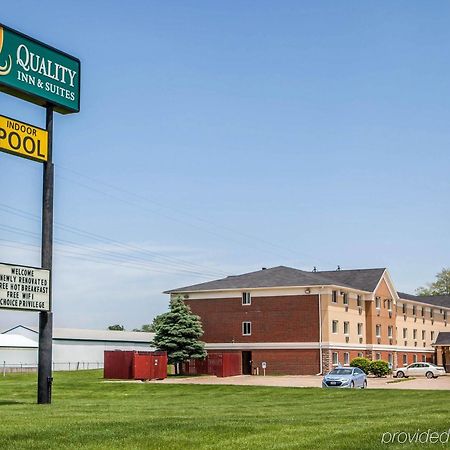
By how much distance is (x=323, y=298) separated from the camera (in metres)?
70.4

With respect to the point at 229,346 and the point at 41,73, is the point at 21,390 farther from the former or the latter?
the point at 229,346

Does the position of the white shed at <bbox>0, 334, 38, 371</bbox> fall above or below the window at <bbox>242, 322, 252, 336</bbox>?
below

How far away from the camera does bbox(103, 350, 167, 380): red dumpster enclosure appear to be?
5906cm

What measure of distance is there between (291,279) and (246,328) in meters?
5.95

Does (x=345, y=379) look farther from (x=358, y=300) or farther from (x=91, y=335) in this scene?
(x=91, y=335)

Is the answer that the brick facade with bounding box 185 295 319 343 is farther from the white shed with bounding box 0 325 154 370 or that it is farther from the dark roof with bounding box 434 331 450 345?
the dark roof with bounding box 434 331 450 345

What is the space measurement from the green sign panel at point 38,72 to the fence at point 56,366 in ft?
191

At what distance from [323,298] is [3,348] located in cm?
3865

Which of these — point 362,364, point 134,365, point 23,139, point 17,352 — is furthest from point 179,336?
point 23,139

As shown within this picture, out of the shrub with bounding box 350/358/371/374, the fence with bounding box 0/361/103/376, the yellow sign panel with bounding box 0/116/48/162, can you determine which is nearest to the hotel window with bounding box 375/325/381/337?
the shrub with bounding box 350/358/371/374

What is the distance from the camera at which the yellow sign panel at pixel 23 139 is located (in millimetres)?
27250

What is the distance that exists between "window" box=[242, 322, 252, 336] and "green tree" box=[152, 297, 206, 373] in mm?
4732

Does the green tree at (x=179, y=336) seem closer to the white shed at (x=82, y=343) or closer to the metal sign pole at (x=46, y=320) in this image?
the white shed at (x=82, y=343)

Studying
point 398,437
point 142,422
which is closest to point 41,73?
point 142,422
